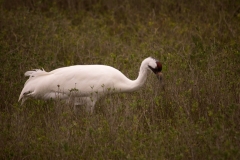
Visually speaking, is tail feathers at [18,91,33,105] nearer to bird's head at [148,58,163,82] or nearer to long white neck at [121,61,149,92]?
long white neck at [121,61,149,92]

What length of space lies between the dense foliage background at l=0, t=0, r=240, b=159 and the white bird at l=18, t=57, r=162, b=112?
0.22 m

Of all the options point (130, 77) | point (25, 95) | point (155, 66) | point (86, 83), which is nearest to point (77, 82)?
point (86, 83)

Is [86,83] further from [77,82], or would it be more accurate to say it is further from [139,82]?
[139,82]

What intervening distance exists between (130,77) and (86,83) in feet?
4.29

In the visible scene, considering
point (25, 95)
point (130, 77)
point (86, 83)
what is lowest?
point (25, 95)

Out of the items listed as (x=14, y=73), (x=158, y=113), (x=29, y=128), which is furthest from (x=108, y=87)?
(x=14, y=73)

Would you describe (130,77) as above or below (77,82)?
above

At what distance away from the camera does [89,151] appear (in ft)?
16.2

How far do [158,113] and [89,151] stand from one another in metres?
1.55

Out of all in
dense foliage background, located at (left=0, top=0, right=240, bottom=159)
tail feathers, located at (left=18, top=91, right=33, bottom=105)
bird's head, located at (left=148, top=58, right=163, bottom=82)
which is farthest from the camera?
tail feathers, located at (left=18, top=91, right=33, bottom=105)

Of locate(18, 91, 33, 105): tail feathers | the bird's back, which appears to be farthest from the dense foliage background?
the bird's back

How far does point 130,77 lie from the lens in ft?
24.3

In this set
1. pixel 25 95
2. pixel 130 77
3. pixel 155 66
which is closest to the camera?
pixel 155 66

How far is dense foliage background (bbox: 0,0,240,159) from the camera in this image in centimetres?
488
